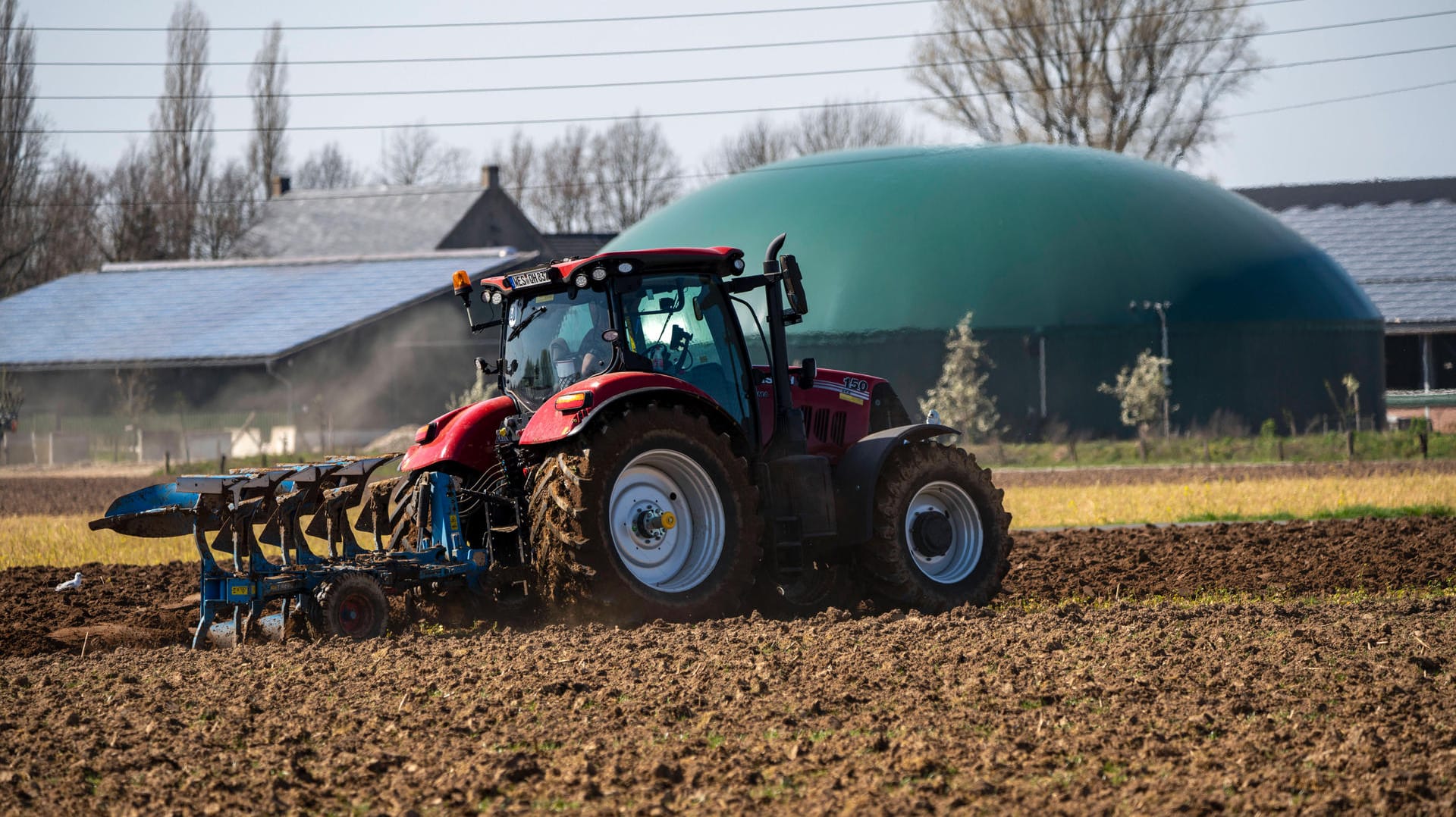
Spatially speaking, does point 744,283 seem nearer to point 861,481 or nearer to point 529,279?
point 529,279

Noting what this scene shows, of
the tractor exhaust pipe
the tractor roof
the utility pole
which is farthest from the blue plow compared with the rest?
the utility pole

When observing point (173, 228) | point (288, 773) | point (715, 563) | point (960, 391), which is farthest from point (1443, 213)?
point (288, 773)

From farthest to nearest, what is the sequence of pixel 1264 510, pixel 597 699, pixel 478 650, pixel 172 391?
pixel 172 391 → pixel 1264 510 → pixel 478 650 → pixel 597 699

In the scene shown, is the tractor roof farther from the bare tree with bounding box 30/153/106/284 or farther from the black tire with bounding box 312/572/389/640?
the bare tree with bounding box 30/153/106/284

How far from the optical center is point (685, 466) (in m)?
9.14

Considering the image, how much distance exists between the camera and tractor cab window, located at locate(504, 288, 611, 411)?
9383 mm

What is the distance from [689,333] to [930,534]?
A: 7.15 feet

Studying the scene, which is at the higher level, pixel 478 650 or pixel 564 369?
pixel 564 369

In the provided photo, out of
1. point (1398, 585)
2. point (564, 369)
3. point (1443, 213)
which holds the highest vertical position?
point (1443, 213)

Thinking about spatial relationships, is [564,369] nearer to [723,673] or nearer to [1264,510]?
[723,673]

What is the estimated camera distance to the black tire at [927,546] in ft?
32.7

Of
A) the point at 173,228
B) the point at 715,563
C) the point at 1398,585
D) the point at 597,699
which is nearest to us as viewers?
the point at 597,699

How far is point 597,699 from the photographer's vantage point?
6.95 m

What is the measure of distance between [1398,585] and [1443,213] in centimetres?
4971
